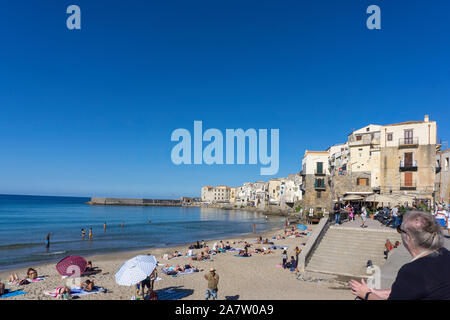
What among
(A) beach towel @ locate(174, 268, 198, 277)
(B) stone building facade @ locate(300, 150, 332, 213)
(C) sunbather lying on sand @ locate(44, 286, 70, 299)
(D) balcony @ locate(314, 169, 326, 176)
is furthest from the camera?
(D) balcony @ locate(314, 169, 326, 176)

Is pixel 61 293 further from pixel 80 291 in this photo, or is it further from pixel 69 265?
pixel 69 265

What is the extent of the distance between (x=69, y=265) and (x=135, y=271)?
6959mm

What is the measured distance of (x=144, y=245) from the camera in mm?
30656

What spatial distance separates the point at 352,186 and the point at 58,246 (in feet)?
124

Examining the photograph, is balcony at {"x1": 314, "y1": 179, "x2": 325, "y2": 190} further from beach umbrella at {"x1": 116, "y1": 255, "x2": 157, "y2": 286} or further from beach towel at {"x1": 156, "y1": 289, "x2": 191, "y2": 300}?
beach umbrella at {"x1": 116, "y1": 255, "x2": 157, "y2": 286}

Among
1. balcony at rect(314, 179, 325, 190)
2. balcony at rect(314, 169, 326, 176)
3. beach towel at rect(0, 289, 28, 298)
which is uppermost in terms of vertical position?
balcony at rect(314, 169, 326, 176)

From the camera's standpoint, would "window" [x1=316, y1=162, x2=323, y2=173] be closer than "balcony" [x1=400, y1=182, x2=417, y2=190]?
No

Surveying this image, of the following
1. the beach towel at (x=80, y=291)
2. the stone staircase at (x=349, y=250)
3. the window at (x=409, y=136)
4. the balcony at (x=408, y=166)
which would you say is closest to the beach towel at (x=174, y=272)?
the beach towel at (x=80, y=291)

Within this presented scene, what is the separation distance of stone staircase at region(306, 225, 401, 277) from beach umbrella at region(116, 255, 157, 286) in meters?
8.06

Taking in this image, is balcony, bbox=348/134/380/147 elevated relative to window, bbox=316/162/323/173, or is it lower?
elevated

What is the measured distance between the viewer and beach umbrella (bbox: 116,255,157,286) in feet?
33.6

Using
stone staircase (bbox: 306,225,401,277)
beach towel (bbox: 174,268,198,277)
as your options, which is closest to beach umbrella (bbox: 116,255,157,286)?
beach towel (bbox: 174,268,198,277)

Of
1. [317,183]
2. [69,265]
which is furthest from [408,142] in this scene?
[69,265]

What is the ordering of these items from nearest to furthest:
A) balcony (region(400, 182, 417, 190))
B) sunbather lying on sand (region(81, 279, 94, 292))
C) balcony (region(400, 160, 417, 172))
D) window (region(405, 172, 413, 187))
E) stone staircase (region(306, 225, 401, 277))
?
sunbather lying on sand (region(81, 279, 94, 292))
stone staircase (region(306, 225, 401, 277))
balcony (region(400, 182, 417, 190))
balcony (region(400, 160, 417, 172))
window (region(405, 172, 413, 187))
